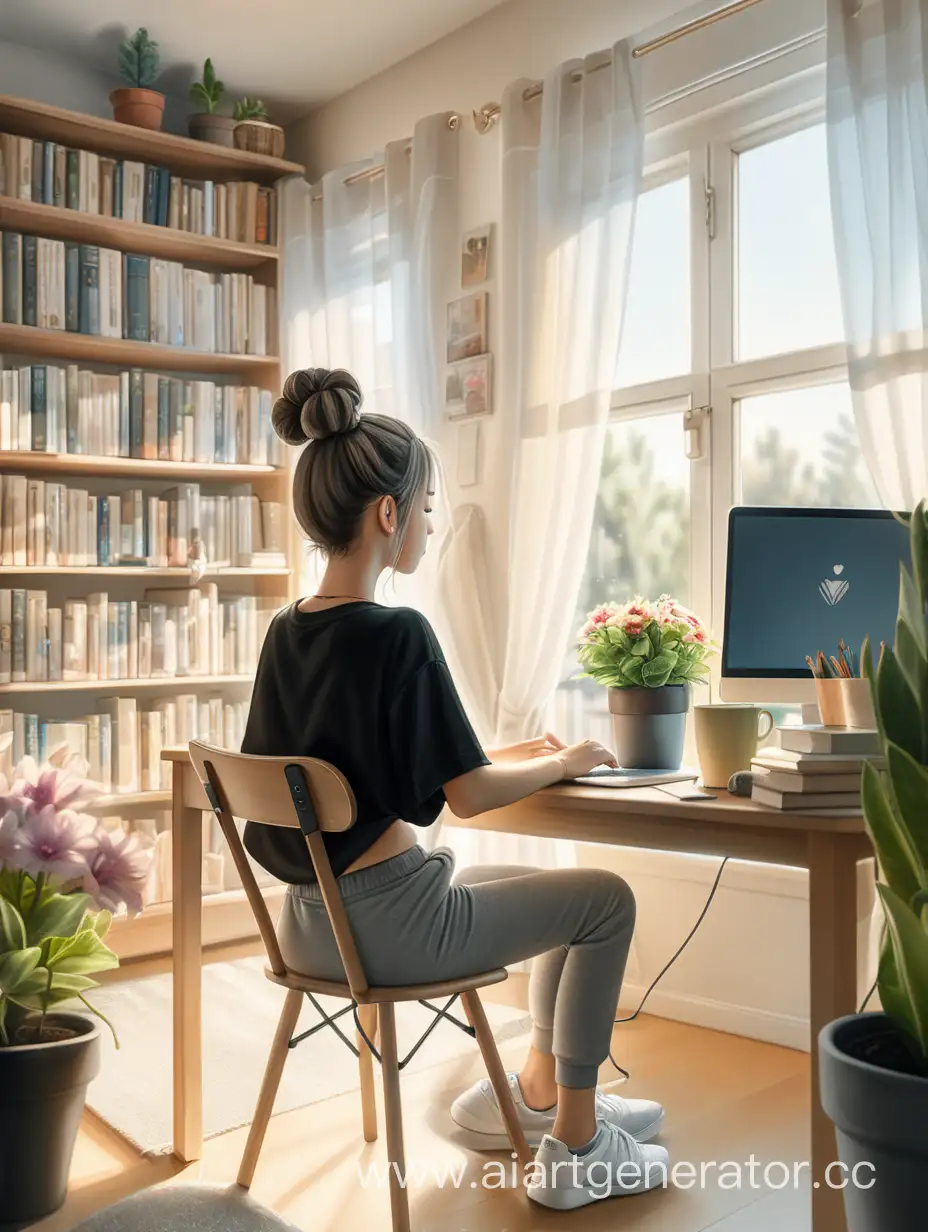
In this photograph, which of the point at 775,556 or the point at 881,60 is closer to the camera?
the point at 775,556

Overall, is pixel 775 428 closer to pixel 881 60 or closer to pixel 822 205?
pixel 822 205

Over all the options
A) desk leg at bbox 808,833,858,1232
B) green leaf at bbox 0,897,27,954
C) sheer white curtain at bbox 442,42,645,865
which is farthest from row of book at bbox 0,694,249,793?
desk leg at bbox 808,833,858,1232

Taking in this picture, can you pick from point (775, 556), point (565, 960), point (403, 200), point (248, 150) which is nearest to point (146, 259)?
point (248, 150)

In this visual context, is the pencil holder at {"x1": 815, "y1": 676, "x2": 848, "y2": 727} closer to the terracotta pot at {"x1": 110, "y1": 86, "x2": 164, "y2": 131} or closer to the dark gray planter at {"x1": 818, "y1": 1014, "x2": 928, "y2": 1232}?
the dark gray planter at {"x1": 818, "y1": 1014, "x2": 928, "y2": 1232}

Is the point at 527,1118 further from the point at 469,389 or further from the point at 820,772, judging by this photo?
the point at 469,389

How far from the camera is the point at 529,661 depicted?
307 cm

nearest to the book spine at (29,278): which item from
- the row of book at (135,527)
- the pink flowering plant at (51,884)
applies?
the row of book at (135,527)

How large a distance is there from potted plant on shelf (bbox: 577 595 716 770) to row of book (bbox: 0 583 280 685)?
6.28 ft

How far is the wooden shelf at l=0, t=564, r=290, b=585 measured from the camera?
3486mm

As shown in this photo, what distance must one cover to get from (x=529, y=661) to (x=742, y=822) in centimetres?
144

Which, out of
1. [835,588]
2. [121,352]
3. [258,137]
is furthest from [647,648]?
[258,137]

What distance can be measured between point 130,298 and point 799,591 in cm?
246

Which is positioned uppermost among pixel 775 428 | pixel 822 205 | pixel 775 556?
pixel 822 205

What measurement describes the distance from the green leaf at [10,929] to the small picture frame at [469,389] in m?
1.98
